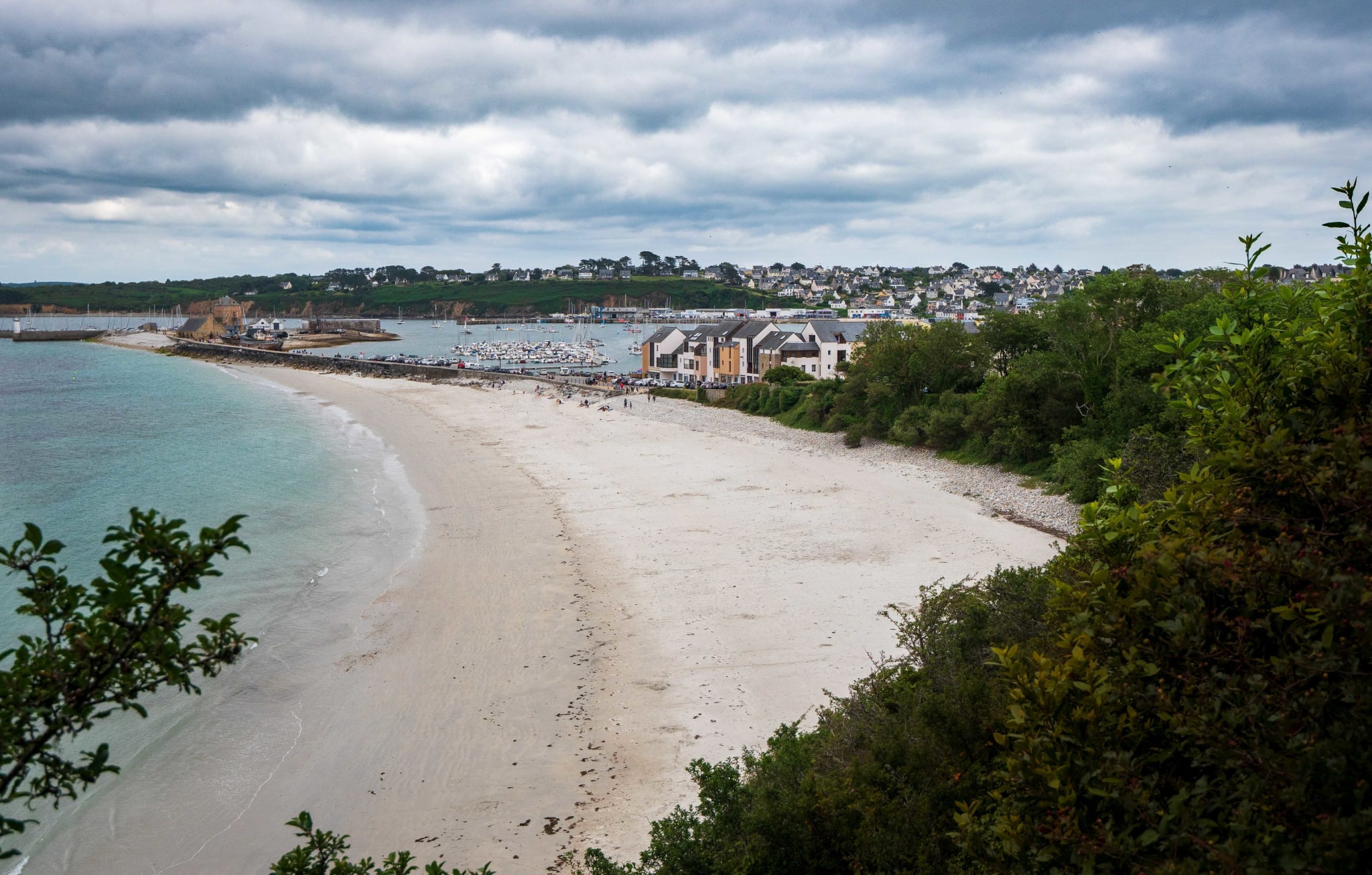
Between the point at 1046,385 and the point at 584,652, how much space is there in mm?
23153

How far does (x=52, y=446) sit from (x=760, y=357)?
42.5m

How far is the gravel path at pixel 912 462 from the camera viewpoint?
2633 centimetres

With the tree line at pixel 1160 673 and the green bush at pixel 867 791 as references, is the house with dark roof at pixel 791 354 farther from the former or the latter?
the tree line at pixel 1160 673

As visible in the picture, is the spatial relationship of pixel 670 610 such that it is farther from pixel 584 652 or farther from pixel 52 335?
pixel 52 335

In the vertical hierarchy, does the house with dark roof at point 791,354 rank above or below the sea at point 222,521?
above

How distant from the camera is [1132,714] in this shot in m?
4.54

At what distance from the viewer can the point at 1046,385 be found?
109 feet

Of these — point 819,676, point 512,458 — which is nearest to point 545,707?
point 819,676

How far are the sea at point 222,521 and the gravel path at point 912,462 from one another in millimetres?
15934

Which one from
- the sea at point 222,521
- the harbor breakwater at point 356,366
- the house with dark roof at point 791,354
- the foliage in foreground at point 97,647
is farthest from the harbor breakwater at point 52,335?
the foliage in foreground at point 97,647

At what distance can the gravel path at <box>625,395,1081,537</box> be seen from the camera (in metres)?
26.3

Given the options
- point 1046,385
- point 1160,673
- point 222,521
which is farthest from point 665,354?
point 1160,673

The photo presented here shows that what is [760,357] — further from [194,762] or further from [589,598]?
[194,762]

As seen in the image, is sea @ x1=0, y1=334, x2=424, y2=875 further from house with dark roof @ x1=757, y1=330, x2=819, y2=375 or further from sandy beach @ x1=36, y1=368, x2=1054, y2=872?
house with dark roof @ x1=757, y1=330, x2=819, y2=375
